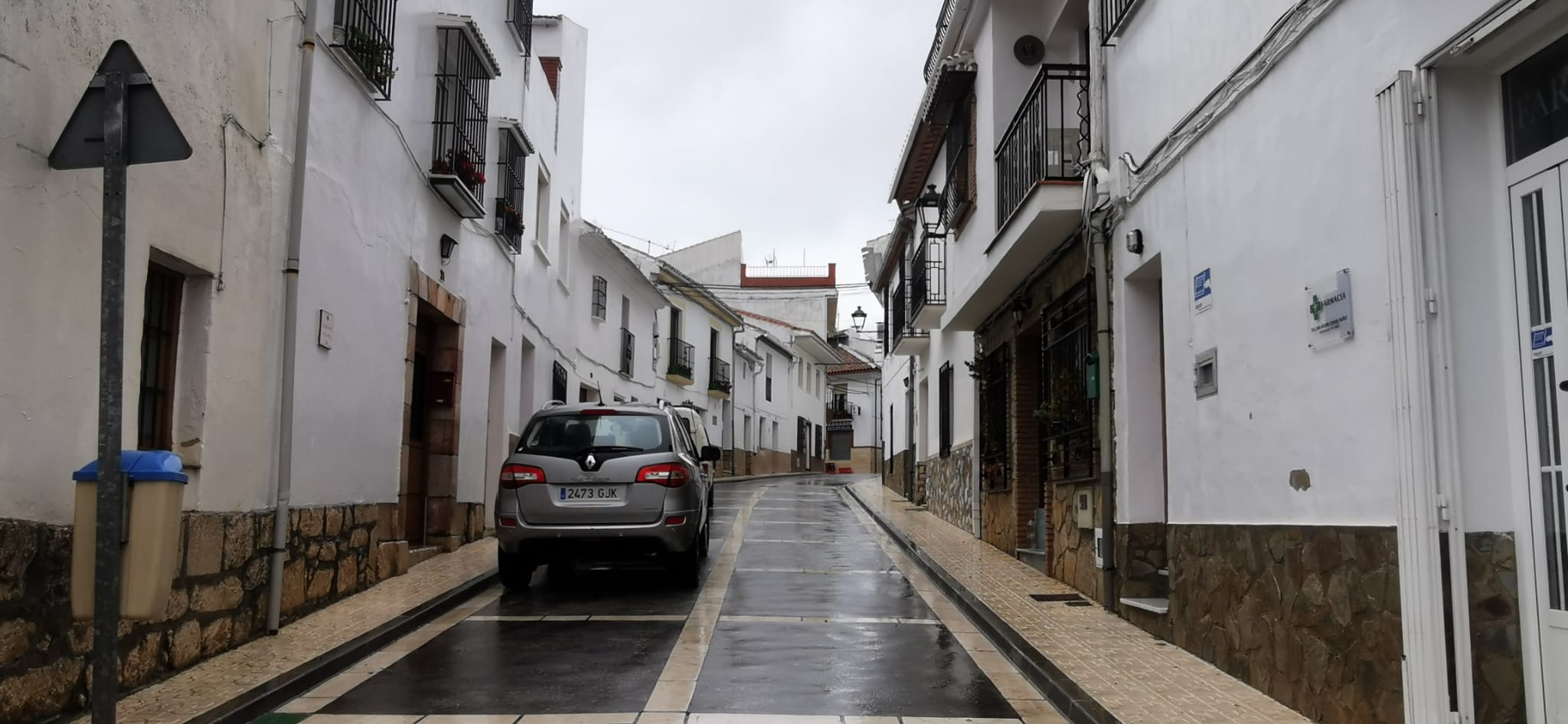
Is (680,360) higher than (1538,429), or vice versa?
(680,360)

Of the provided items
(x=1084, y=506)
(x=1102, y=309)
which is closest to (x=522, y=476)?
(x=1084, y=506)

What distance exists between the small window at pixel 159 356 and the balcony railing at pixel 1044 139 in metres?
6.10

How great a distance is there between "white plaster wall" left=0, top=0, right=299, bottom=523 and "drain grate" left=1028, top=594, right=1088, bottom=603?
558cm

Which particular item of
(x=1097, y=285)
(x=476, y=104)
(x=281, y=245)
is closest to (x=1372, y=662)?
(x=1097, y=285)

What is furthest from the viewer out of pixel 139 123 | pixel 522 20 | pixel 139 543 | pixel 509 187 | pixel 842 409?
pixel 842 409

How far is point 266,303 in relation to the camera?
7.62 metres

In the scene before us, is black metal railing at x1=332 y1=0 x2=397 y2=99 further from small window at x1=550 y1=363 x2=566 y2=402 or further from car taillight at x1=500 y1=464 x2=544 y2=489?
small window at x1=550 y1=363 x2=566 y2=402

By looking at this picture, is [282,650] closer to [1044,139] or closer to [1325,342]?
[1325,342]

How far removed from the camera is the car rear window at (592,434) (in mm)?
10094

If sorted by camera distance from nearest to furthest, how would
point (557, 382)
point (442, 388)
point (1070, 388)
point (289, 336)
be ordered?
point (289, 336) < point (1070, 388) < point (442, 388) < point (557, 382)

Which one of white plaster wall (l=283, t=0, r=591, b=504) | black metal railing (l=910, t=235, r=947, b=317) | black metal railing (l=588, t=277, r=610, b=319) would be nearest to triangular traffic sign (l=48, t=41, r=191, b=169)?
white plaster wall (l=283, t=0, r=591, b=504)

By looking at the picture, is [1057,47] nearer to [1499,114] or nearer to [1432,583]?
[1499,114]

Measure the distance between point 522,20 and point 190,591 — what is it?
1050cm

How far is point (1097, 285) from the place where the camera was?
912cm
